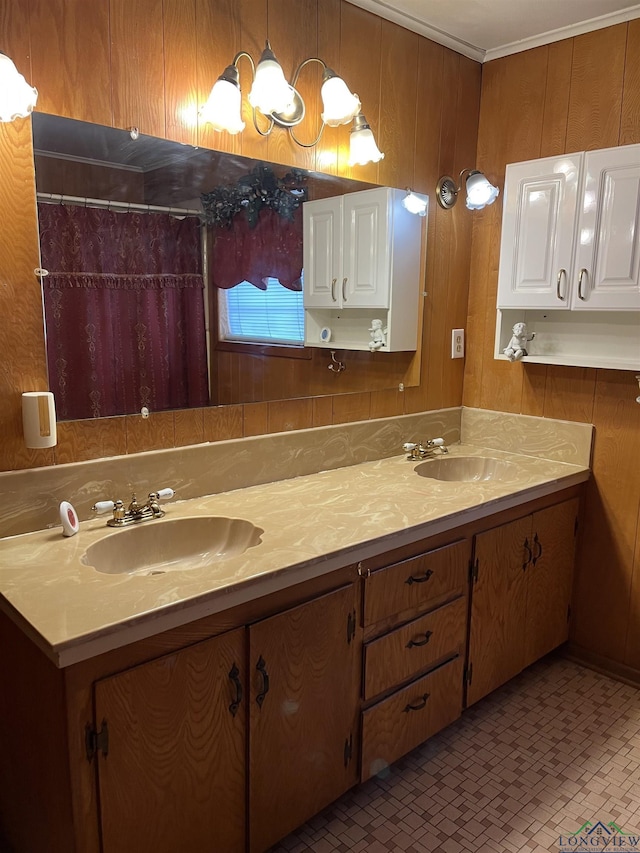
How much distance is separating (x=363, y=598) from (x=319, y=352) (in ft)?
2.98

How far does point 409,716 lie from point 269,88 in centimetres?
184

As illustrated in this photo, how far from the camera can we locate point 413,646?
189 cm

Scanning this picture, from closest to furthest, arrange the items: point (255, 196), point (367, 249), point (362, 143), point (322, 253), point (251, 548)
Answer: point (251, 548) → point (255, 196) → point (362, 143) → point (322, 253) → point (367, 249)

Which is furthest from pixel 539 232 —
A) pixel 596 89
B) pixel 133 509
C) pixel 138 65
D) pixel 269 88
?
pixel 133 509

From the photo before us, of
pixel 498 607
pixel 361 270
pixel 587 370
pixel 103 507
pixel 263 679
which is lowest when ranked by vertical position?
pixel 498 607

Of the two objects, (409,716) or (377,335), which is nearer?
(409,716)

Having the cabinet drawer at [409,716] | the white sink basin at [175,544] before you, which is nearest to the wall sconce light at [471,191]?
the white sink basin at [175,544]

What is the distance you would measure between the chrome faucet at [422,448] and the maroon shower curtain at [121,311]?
0.93m

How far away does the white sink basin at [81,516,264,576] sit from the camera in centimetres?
163

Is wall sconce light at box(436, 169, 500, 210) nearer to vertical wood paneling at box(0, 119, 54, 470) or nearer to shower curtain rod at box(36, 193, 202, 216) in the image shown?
shower curtain rod at box(36, 193, 202, 216)

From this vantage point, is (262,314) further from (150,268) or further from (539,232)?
(539,232)

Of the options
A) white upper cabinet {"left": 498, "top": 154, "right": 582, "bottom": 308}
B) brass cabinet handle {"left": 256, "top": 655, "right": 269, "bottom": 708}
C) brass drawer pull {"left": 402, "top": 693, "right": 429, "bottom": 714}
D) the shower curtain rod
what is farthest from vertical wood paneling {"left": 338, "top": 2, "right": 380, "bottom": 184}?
brass drawer pull {"left": 402, "top": 693, "right": 429, "bottom": 714}

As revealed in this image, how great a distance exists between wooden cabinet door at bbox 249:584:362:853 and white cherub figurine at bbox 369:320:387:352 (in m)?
1.04

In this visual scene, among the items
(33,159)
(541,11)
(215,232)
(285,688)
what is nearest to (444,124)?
(541,11)
